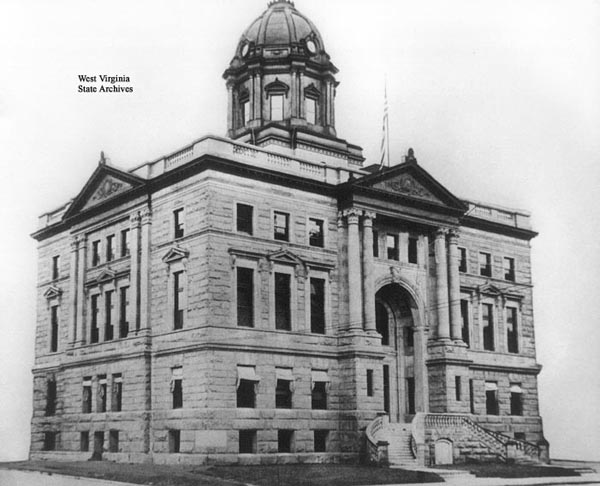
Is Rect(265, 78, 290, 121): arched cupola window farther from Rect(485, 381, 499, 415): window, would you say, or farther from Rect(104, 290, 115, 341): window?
Rect(485, 381, 499, 415): window

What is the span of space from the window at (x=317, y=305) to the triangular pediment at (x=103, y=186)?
31.5 feet

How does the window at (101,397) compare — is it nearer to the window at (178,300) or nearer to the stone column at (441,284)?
the window at (178,300)

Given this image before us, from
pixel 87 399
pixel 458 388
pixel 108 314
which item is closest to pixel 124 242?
pixel 108 314

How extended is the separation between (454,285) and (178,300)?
601 inches

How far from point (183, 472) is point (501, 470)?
13.6 metres

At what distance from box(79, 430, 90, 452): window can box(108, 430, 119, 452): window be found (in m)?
2.07

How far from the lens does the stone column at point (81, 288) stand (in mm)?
46094

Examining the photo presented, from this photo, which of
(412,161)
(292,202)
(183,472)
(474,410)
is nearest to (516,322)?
(474,410)

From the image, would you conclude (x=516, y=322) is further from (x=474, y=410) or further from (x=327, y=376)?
(x=327, y=376)

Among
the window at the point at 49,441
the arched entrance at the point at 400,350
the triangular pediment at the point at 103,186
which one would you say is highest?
the triangular pediment at the point at 103,186

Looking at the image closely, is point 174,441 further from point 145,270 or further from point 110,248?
point 110,248

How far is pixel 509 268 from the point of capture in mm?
52344

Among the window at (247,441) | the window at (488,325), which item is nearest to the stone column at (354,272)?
the window at (247,441)

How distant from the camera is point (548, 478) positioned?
34.9 m
